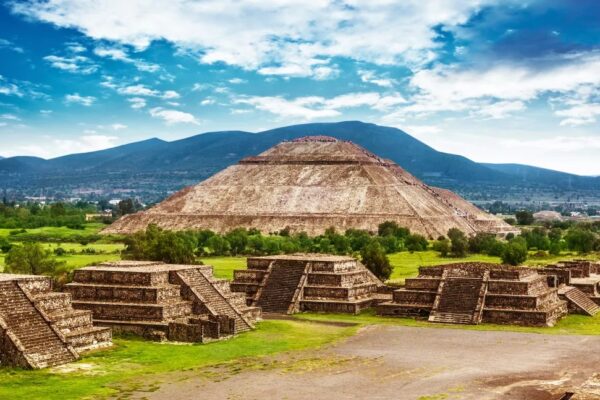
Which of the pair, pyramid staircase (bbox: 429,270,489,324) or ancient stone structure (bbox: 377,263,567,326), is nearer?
ancient stone structure (bbox: 377,263,567,326)

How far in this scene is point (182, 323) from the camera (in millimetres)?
39219

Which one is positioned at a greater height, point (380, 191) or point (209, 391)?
point (380, 191)

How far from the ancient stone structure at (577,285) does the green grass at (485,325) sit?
1.18 m

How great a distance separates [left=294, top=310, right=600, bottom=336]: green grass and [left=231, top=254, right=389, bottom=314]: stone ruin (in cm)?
102

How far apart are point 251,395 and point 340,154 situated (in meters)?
140

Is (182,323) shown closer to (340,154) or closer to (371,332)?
(371,332)

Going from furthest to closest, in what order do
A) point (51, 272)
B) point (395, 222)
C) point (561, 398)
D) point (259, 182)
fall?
point (259, 182) < point (395, 222) < point (51, 272) < point (561, 398)

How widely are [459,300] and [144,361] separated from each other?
65.8 ft

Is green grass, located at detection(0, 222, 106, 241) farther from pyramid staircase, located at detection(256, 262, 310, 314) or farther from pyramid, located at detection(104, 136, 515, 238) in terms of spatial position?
pyramid staircase, located at detection(256, 262, 310, 314)

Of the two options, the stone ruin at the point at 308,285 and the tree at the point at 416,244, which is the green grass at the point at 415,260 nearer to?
the tree at the point at 416,244

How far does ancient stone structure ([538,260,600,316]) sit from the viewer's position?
50.7m

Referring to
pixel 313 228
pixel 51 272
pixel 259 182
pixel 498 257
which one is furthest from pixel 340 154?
pixel 51 272

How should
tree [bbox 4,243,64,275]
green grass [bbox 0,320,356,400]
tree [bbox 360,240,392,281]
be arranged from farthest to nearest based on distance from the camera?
1. tree [bbox 360,240,392,281]
2. tree [bbox 4,243,64,275]
3. green grass [bbox 0,320,356,400]

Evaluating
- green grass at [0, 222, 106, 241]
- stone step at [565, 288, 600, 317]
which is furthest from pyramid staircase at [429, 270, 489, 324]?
green grass at [0, 222, 106, 241]
